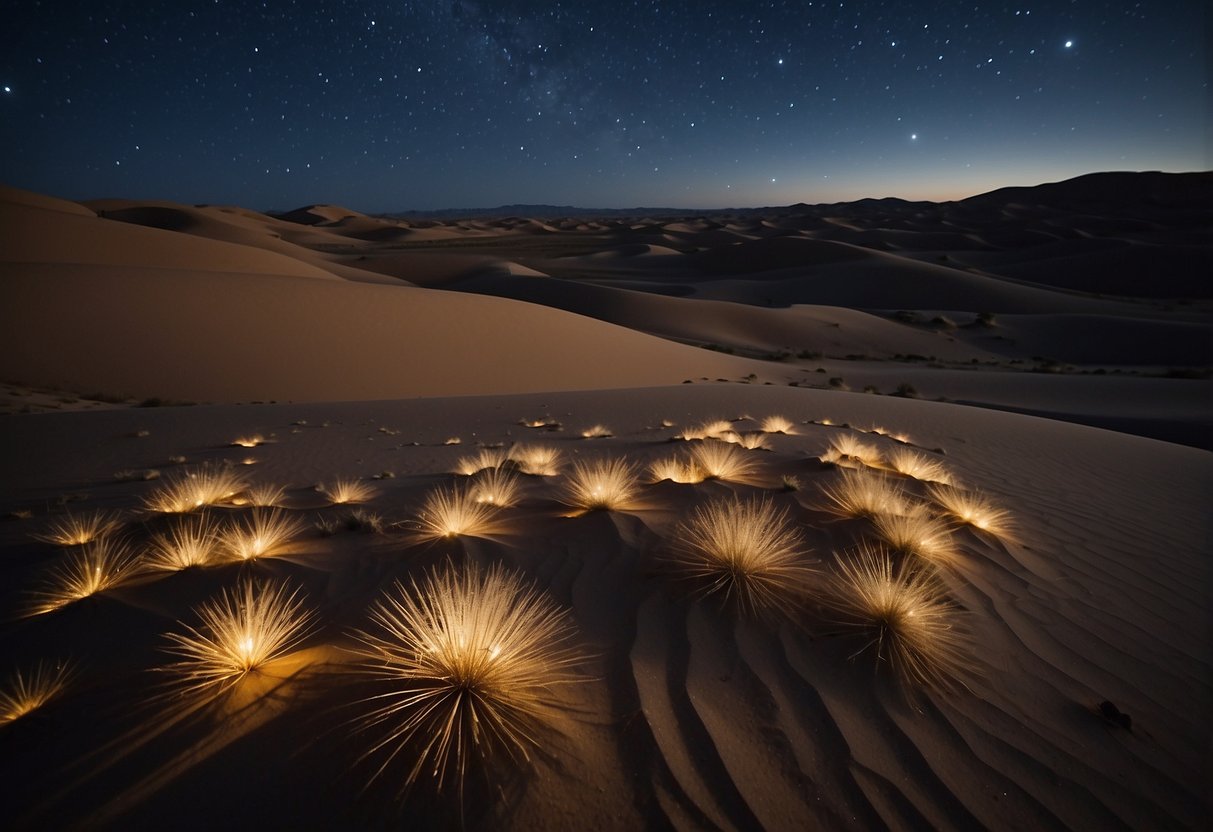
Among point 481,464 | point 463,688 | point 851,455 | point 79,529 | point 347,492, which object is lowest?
point 481,464

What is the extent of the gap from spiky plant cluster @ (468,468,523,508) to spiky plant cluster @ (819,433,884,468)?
3186mm

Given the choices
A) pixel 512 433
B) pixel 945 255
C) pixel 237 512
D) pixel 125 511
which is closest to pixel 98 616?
pixel 237 512

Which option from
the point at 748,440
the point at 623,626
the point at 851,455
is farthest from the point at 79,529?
the point at 851,455

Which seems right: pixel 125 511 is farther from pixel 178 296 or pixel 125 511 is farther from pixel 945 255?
pixel 945 255

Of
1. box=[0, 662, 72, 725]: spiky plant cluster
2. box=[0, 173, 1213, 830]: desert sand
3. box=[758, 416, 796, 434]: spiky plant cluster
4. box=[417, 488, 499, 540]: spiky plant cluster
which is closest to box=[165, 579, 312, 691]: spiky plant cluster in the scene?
box=[0, 173, 1213, 830]: desert sand

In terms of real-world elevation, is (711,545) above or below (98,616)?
above

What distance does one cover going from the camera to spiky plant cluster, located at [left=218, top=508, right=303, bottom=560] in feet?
12.1

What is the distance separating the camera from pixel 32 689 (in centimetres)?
239

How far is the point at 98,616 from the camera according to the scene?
119 inches

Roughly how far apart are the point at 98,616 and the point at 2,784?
1287mm

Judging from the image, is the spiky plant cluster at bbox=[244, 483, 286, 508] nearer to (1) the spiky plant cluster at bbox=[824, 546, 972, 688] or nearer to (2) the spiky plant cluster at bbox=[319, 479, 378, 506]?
(2) the spiky plant cluster at bbox=[319, 479, 378, 506]

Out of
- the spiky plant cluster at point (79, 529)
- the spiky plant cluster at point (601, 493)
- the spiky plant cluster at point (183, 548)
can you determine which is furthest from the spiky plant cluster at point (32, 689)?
the spiky plant cluster at point (601, 493)

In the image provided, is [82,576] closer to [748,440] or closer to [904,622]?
[904,622]

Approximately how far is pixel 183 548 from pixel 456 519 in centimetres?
178
